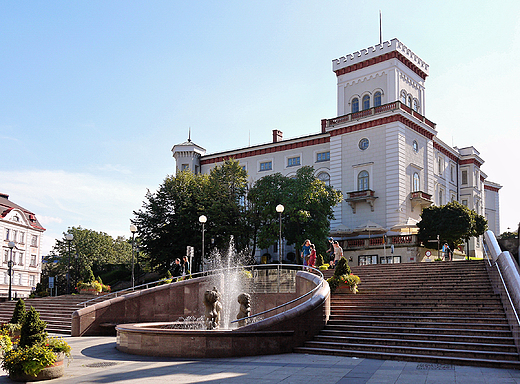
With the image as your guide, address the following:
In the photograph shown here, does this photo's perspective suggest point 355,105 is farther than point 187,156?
No

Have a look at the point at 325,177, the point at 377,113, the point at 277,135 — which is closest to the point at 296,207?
the point at 325,177

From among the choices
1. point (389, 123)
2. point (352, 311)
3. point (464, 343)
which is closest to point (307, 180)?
point (389, 123)

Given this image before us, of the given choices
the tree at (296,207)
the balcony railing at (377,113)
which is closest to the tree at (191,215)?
the tree at (296,207)

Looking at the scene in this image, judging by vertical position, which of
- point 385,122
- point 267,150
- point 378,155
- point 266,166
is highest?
point 385,122

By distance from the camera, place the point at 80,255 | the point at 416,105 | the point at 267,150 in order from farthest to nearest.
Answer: the point at 80,255 < the point at 267,150 < the point at 416,105

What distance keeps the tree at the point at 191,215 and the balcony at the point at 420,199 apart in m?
14.9

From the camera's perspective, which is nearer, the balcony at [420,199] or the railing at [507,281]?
the railing at [507,281]

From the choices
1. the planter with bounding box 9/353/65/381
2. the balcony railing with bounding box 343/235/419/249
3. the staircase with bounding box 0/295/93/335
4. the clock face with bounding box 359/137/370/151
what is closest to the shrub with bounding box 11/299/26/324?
the staircase with bounding box 0/295/93/335

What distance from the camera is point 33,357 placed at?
34.2 feet

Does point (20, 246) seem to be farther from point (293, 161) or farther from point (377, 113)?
point (377, 113)

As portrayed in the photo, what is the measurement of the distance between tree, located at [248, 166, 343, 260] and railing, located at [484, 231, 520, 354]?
61.1ft

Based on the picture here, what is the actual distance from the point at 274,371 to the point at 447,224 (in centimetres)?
3123

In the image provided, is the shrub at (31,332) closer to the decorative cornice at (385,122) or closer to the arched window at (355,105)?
the decorative cornice at (385,122)

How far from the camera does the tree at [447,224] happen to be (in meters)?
38.7
